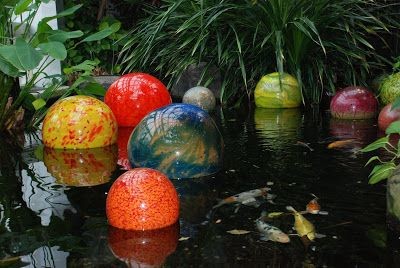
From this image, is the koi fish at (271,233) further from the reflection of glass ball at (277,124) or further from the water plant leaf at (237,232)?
the reflection of glass ball at (277,124)

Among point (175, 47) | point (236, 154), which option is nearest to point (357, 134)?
point (236, 154)

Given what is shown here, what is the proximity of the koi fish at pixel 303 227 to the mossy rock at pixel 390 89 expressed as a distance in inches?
160

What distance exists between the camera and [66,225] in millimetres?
3170

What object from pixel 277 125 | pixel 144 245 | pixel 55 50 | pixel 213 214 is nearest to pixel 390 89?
pixel 277 125

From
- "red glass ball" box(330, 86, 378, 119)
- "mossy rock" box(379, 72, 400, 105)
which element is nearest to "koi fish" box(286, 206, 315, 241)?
"red glass ball" box(330, 86, 378, 119)

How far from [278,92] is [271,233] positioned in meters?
4.56

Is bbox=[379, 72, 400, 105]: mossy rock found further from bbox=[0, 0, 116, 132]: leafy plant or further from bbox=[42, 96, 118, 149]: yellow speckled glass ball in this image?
bbox=[42, 96, 118, 149]: yellow speckled glass ball

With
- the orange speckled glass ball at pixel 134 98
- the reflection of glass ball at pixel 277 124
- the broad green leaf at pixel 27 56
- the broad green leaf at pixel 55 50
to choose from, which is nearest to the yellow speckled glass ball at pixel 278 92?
the reflection of glass ball at pixel 277 124

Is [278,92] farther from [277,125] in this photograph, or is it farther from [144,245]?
[144,245]

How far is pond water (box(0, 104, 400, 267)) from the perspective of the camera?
107 inches

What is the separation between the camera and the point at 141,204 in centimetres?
313

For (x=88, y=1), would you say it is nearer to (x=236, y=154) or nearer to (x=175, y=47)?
(x=175, y=47)

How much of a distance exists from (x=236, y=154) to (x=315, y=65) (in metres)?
3.67

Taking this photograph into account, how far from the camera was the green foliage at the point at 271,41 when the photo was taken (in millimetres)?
7770
